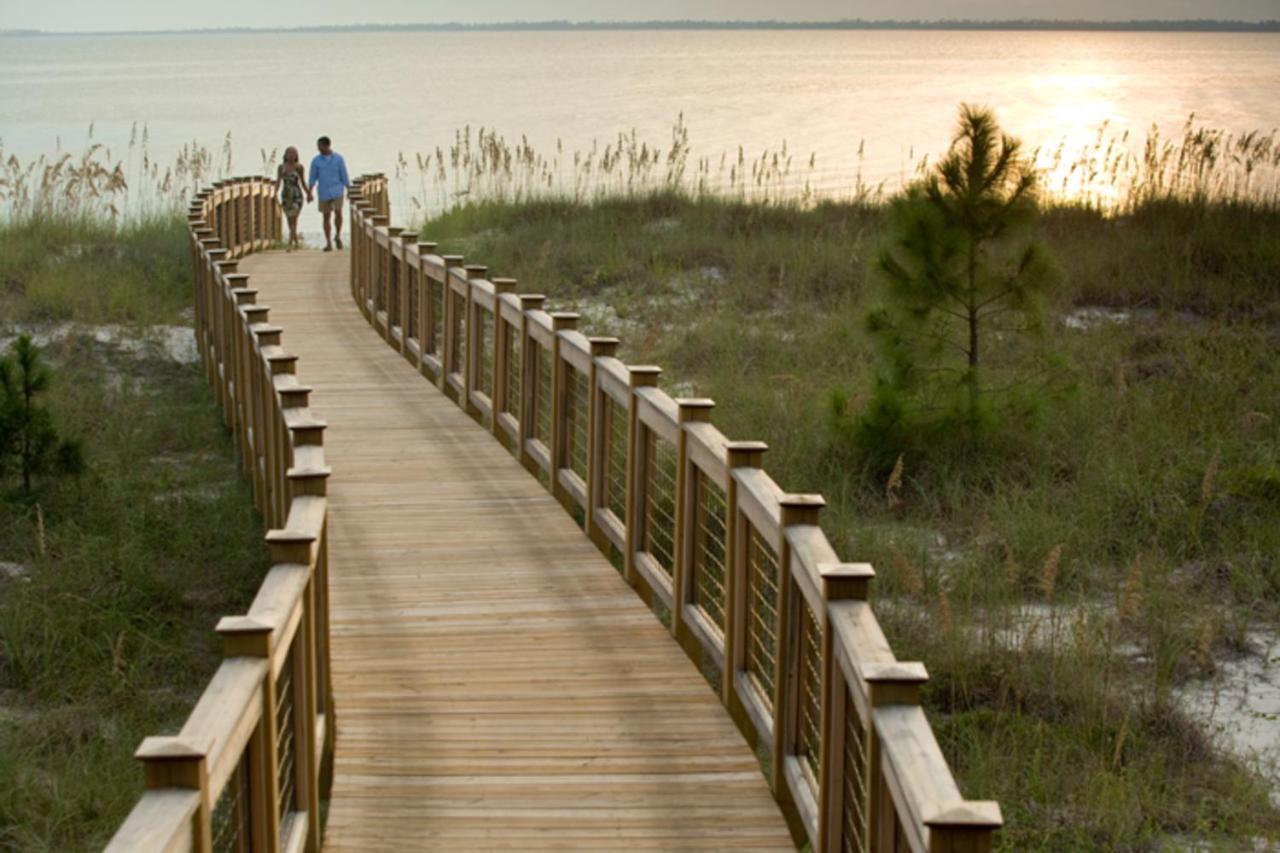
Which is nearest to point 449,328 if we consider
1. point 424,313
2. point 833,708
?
point 424,313

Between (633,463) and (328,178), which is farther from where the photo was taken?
(328,178)

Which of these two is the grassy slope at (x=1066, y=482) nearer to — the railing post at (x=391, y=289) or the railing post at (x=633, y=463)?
the railing post at (x=633, y=463)

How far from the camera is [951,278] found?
38.2ft

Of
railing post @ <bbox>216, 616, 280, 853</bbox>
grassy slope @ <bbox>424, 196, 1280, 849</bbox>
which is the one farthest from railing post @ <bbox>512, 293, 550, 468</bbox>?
railing post @ <bbox>216, 616, 280, 853</bbox>

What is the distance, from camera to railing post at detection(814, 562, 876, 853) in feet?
16.9

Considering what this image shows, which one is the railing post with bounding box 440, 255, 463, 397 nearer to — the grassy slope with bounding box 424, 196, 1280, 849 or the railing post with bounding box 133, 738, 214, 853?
the grassy slope with bounding box 424, 196, 1280, 849

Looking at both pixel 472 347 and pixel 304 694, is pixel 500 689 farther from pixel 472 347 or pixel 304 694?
pixel 472 347

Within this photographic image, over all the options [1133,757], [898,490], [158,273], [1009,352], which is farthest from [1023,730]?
[158,273]

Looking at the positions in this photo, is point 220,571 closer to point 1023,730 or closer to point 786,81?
point 1023,730

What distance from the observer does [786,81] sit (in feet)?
439

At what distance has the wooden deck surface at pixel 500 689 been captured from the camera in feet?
19.4

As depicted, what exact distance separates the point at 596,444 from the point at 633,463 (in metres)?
0.73

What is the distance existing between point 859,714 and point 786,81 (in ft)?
435

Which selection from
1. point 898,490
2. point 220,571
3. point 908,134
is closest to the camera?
point 220,571
